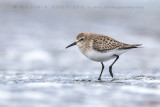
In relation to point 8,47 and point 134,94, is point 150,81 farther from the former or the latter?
point 8,47

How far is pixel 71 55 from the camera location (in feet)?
46.6

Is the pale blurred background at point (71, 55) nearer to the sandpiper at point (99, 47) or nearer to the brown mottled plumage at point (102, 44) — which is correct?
the sandpiper at point (99, 47)

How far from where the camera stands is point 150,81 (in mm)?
8195

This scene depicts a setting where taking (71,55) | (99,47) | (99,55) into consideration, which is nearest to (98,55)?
(99,55)

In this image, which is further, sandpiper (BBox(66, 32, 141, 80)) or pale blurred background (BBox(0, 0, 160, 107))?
sandpiper (BBox(66, 32, 141, 80))

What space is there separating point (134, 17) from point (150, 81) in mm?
16171

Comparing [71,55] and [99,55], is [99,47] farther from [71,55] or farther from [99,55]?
[71,55]

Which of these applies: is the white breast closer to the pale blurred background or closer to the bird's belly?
the bird's belly

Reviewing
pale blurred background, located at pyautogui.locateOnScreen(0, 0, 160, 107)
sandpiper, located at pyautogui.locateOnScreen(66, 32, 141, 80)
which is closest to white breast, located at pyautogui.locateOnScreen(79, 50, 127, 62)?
sandpiper, located at pyautogui.locateOnScreen(66, 32, 141, 80)

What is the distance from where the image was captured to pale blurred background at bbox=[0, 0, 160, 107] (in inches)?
241

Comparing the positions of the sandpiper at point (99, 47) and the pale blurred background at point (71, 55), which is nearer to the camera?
the pale blurred background at point (71, 55)

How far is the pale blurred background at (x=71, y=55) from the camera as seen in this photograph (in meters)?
6.13

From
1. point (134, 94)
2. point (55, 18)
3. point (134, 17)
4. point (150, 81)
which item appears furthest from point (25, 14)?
point (134, 94)

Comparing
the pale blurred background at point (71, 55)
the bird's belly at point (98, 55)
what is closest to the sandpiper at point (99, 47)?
the bird's belly at point (98, 55)
